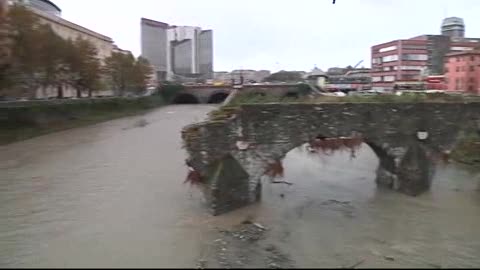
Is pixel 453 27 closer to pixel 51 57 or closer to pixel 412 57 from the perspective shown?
pixel 412 57

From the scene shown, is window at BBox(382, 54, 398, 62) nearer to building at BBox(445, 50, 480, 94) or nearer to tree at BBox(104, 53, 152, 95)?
building at BBox(445, 50, 480, 94)

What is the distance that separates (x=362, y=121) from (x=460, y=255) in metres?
7.41

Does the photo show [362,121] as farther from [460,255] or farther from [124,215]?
[124,215]

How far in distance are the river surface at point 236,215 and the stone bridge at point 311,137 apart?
2.77ft

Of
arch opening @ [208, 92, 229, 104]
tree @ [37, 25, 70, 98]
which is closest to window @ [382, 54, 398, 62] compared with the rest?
arch opening @ [208, 92, 229, 104]

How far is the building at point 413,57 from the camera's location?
354ft

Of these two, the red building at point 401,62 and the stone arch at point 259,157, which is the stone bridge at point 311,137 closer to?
the stone arch at point 259,157

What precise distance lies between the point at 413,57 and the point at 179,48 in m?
88.1

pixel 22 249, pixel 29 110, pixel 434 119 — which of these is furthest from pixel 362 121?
pixel 29 110

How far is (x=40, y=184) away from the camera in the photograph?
23984mm

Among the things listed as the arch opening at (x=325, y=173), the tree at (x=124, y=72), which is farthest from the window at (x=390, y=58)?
the arch opening at (x=325, y=173)

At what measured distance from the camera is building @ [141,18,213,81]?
170 meters

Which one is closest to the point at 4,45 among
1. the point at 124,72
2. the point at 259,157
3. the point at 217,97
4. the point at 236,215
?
the point at 259,157

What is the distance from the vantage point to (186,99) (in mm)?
97438
